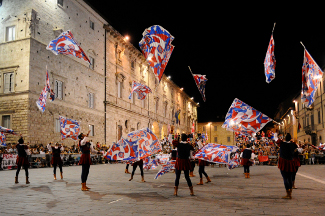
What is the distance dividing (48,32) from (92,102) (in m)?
10.2

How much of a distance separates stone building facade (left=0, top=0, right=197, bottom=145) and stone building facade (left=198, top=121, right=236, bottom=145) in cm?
5342

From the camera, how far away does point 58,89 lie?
2981 cm

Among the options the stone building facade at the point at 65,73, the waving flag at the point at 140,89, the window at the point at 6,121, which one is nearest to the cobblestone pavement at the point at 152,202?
the stone building facade at the point at 65,73

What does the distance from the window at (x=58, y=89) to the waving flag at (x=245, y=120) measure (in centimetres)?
1897

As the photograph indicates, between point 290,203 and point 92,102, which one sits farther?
point 92,102

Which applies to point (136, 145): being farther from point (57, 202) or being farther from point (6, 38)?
point (6, 38)

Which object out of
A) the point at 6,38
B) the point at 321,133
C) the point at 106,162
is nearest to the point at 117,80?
the point at 106,162

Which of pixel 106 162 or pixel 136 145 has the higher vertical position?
pixel 136 145

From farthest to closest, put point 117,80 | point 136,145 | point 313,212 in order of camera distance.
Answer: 1. point 117,80
2. point 136,145
3. point 313,212

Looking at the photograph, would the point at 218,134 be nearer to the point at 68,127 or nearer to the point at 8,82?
the point at 8,82

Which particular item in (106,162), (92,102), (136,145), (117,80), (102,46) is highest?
(102,46)

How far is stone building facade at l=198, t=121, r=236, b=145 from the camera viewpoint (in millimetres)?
98625

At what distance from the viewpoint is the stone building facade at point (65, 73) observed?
26062mm

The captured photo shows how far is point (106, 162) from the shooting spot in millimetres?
34562
